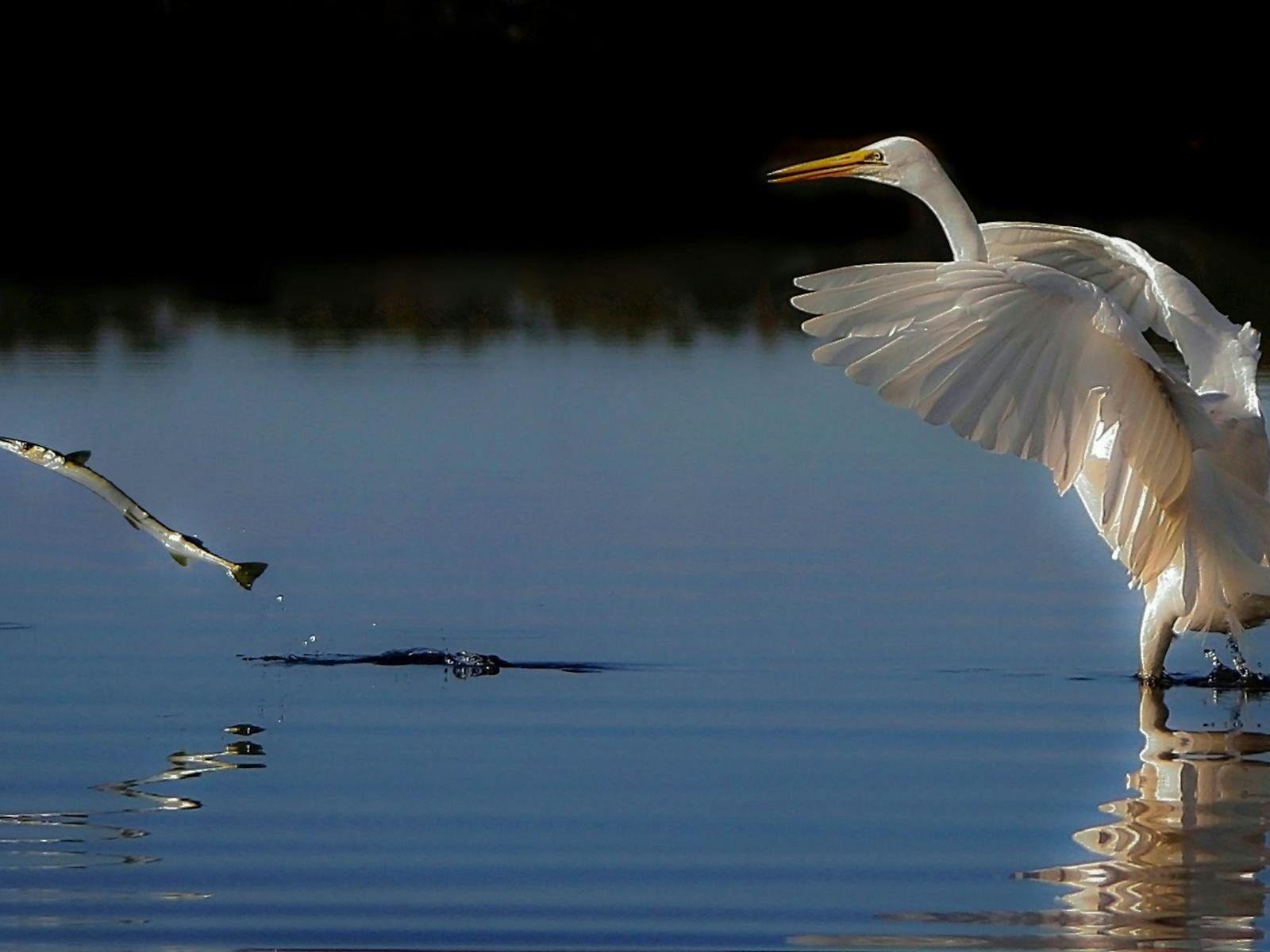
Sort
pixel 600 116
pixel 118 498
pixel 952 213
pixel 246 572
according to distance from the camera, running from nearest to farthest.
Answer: pixel 246 572 < pixel 118 498 < pixel 952 213 < pixel 600 116

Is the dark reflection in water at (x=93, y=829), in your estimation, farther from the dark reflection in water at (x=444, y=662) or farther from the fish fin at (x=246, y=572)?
the dark reflection in water at (x=444, y=662)

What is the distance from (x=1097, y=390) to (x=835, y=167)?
2648mm

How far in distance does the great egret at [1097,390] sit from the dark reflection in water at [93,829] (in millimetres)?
2452

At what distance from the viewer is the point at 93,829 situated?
317 inches

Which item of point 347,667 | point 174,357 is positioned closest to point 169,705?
point 347,667

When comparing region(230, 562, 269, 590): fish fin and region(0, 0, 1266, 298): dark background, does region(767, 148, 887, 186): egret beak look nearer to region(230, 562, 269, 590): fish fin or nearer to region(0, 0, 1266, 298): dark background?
region(230, 562, 269, 590): fish fin

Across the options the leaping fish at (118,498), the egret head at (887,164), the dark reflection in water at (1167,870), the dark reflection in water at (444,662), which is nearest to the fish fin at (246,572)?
the leaping fish at (118,498)

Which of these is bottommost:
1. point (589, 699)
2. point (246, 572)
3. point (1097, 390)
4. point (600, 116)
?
point (589, 699)

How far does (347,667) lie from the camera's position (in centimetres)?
1055

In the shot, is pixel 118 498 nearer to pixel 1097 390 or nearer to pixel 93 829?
pixel 93 829

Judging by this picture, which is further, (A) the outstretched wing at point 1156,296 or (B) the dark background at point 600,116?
(B) the dark background at point 600,116

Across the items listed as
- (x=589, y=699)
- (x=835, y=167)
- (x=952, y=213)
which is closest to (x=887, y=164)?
(x=835, y=167)

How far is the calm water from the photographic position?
7.46 m

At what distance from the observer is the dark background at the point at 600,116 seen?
36375 mm
